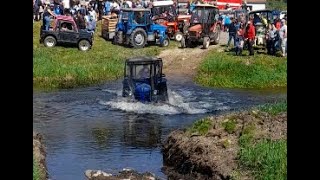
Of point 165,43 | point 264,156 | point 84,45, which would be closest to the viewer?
point 264,156

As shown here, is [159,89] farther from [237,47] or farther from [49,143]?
[237,47]

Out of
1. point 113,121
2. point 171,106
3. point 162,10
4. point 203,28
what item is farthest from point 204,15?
point 113,121

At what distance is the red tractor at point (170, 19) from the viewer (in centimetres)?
3381

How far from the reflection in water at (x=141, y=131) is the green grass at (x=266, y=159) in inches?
165

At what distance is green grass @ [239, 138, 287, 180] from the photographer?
10.4m

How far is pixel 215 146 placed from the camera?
41.6ft

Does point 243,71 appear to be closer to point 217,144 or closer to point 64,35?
point 64,35

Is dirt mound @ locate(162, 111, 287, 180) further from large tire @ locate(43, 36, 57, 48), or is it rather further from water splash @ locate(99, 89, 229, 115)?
large tire @ locate(43, 36, 57, 48)

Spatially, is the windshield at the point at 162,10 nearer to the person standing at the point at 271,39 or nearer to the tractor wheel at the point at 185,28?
the tractor wheel at the point at 185,28

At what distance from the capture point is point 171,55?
30.3 m

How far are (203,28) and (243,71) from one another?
5.48 m
